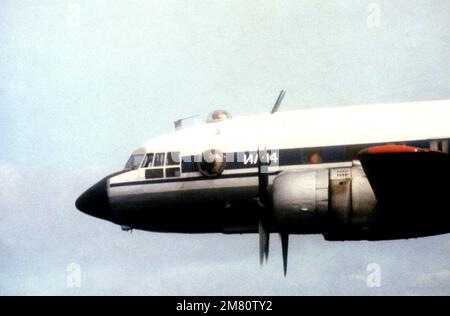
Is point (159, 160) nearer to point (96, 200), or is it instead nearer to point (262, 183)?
point (96, 200)

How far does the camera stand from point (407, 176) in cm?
1445

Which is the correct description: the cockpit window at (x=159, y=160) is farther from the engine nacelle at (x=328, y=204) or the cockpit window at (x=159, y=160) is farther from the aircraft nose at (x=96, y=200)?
the engine nacelle at (x=328, y=204)

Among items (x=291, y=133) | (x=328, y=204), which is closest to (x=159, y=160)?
(x=291, y=133)

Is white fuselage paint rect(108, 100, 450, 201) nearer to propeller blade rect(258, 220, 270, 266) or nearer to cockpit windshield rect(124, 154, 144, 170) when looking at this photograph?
cockpit windshield rect(124, 154, 144, 170)

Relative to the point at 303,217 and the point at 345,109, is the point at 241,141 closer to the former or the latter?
the point at 345,109

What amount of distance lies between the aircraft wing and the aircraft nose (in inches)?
320

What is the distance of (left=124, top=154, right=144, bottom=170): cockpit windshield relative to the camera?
786 inches

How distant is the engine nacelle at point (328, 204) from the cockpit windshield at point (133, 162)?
594 centimetres

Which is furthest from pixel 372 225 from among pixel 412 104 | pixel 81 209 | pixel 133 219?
pixel 81 209

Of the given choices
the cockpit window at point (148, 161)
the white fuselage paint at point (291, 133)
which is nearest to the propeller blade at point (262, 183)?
the white fuselage paint at point (291, 133)

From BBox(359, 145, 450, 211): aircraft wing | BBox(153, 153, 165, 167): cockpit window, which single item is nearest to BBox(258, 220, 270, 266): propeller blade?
BBox(359, 145, 450, 211): aircraft wing
